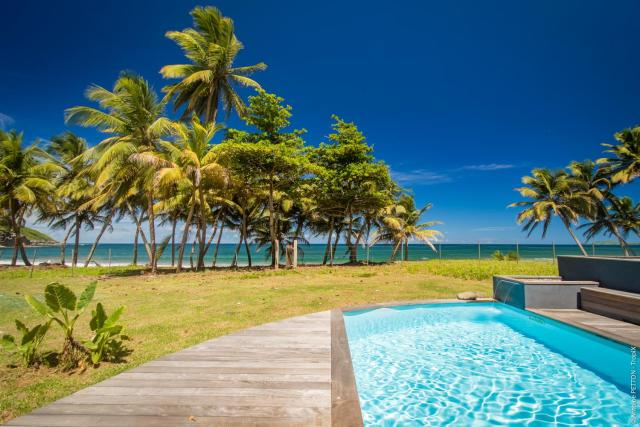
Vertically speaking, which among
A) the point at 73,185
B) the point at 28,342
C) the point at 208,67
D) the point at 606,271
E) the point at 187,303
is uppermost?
the point at 208,67

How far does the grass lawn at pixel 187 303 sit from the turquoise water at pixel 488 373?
189cm

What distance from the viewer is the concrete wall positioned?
588cm

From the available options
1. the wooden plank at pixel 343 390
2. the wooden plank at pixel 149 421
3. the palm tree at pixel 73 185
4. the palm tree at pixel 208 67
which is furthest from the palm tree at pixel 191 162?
the wooden plank at pixel 149 421

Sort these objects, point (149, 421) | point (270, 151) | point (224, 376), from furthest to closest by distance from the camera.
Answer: point (270, 151), point (224, 376), point (149, 421)

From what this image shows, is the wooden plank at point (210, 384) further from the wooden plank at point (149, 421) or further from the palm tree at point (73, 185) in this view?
the palm tree at point (73, 185)

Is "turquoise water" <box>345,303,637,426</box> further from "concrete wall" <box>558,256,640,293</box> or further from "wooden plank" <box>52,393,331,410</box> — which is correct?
"concrete wall" <box>558,256,640,293</box>

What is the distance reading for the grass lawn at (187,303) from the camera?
3338 millimetres

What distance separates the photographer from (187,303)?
750cm

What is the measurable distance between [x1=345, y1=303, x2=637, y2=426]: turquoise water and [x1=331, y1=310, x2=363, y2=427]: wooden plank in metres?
0.52

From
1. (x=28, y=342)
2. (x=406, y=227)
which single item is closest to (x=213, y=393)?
(x=28, y=342)

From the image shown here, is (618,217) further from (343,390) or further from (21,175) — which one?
(21,175)

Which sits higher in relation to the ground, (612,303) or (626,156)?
(626,156)

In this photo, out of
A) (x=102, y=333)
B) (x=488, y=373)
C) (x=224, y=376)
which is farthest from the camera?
(x=488, y=373)

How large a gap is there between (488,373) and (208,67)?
18143 mm
